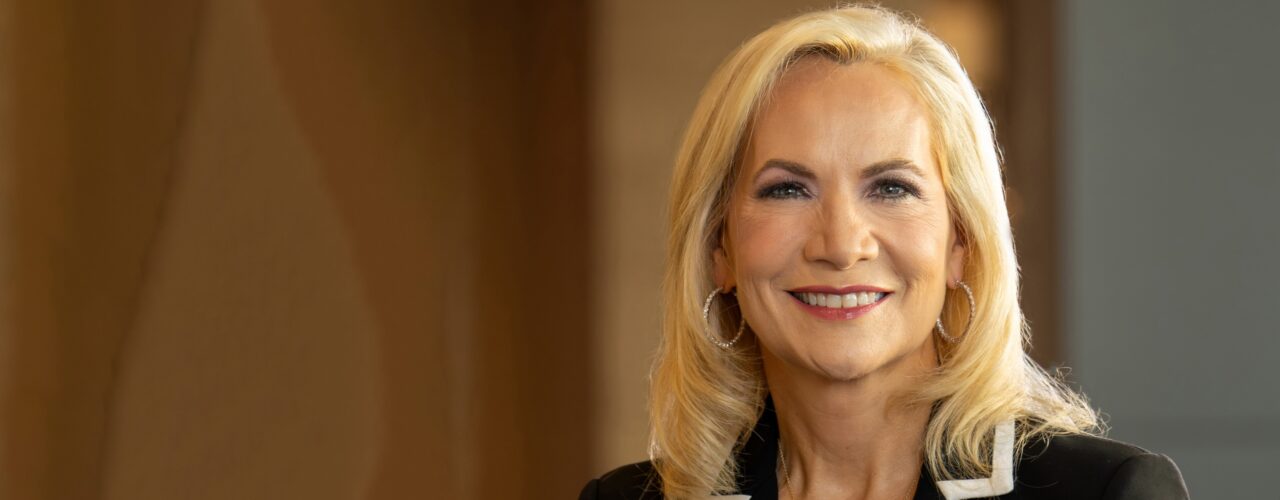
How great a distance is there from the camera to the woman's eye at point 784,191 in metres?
1.80

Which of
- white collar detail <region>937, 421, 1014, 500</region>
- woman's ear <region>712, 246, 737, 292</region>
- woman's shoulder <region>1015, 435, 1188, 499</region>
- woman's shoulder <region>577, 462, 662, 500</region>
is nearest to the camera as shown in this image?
woman's shoulder <region>1015, 435, 1188, 499</region>

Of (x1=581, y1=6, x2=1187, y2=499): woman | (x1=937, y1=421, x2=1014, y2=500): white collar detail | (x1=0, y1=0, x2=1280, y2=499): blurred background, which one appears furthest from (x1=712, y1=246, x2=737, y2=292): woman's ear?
(x1=0, y1=0, x2=1280, y2=499): blurred background

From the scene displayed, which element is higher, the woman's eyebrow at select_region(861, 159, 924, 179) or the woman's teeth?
the woman's eyebrow at select_region(861, 159, 924, 179)

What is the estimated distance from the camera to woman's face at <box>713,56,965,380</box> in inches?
69.2

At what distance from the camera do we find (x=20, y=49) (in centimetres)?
214

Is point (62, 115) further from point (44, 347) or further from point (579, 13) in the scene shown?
point (579, 13)

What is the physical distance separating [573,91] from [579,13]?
0.19 m

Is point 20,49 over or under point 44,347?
over

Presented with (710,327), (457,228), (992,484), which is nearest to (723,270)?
(710,327)

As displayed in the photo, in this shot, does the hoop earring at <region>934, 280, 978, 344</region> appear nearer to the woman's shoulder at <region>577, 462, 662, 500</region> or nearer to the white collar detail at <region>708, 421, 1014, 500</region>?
the white collar detail at <region>708, 421, 1014, 500</region>

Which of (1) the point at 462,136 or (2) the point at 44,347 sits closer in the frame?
(2) the point at 44,347

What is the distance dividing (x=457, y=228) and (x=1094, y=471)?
69.5 inches

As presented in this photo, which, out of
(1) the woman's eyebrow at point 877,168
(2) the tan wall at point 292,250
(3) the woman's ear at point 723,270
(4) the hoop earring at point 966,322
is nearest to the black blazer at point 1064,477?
(4) the hoop earring at point 966,322

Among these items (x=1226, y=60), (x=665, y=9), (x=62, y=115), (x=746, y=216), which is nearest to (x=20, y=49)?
(x=62, y=115)
